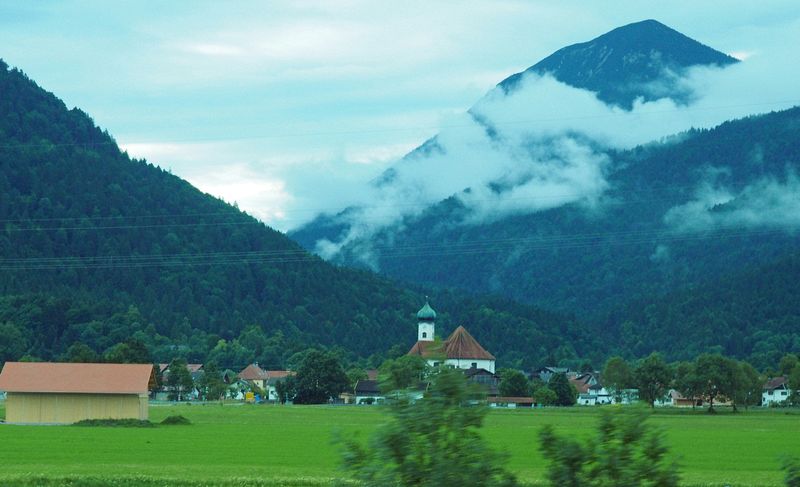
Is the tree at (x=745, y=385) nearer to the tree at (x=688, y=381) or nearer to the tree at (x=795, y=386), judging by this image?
the tree at (x=688, y=381)

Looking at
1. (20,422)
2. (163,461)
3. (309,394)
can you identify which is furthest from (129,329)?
(163,461)

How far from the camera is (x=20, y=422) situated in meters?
70.8

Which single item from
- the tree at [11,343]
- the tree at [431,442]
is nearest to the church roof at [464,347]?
the tree at [11,343]

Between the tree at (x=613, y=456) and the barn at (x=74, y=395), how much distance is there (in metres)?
59.6

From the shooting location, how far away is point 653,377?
115 meters

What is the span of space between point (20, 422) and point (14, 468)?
37.3 metres

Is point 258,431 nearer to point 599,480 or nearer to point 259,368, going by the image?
point 599,480

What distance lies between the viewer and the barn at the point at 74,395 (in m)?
70.4

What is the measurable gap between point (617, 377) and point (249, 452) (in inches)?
3437

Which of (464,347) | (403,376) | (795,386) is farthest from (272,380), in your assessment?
(403,376)

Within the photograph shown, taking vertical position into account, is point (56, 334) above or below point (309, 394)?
above

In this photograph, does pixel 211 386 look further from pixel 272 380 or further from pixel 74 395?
pixel 74 395

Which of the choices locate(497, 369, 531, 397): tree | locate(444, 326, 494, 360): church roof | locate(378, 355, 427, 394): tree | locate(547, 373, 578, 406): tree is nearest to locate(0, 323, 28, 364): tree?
locate(497, 369, 531, 397): tree

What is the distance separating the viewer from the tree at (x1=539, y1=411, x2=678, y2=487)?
1265 centimetres
